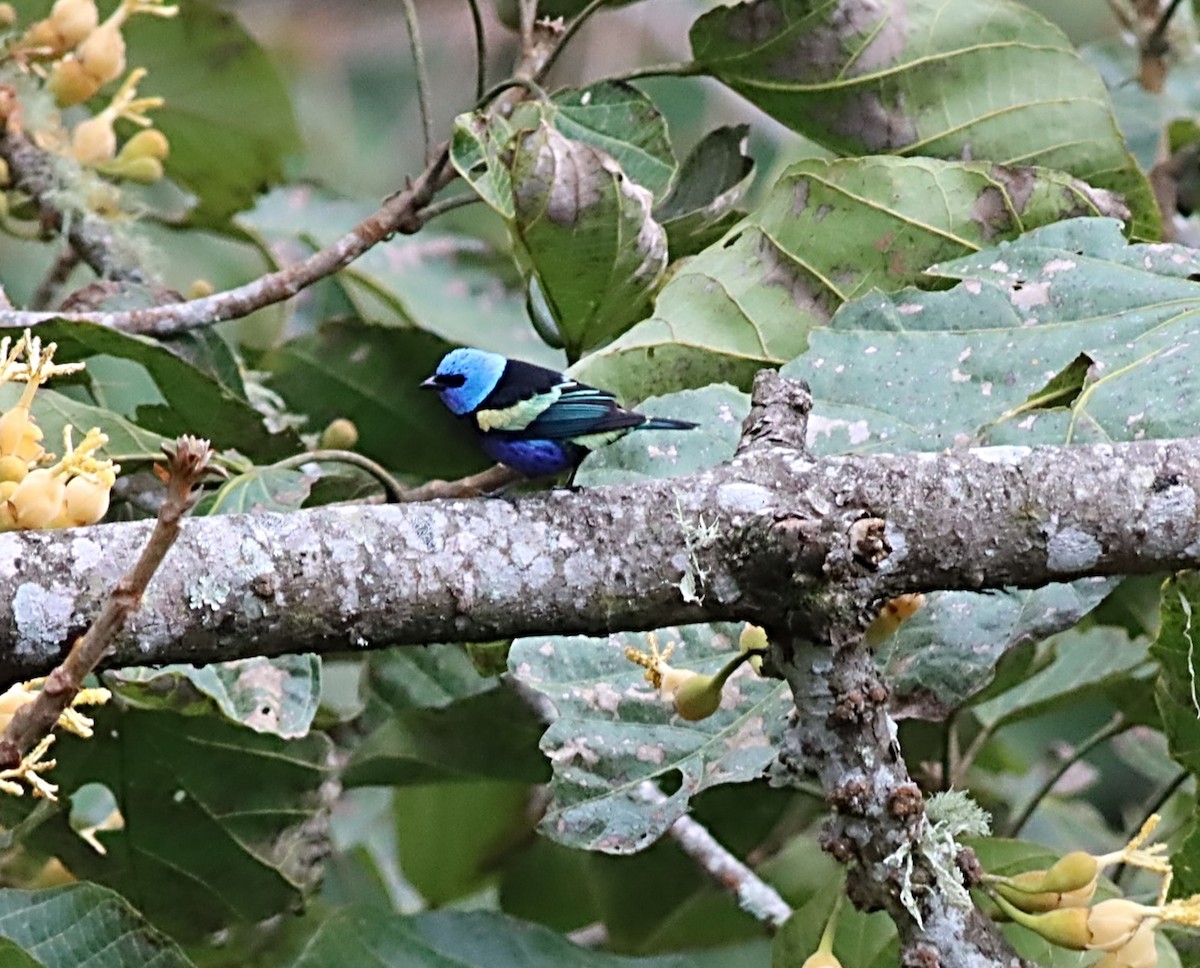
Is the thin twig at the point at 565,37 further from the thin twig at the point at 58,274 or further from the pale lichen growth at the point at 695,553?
the pale lichen growth at the point at 695,553

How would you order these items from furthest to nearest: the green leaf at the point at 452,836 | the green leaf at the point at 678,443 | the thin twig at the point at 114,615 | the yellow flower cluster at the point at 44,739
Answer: the green leaf at the point at 452,836, the green leaf at the point at 678,443, the yellow flower cluster at the point at 44,739, the thin twig at the point at 114,615

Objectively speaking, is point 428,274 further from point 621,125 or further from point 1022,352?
point 1022,352

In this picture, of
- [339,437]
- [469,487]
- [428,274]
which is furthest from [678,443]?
[428,274]

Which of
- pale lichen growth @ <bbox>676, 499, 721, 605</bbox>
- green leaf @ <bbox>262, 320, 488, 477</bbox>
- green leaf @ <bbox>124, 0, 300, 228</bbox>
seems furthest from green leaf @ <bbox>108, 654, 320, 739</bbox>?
green leaf @ <bbox>124, 0, 300, 228</bbox>

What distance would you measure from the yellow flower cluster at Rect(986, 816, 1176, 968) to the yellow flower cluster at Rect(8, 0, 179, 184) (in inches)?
72.2

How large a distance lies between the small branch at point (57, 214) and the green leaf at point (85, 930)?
3.63 ft

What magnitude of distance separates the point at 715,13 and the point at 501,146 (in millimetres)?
483

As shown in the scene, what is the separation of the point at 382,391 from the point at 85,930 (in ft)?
3.51

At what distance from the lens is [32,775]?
3.75ft

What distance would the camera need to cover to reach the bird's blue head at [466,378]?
2.07 m

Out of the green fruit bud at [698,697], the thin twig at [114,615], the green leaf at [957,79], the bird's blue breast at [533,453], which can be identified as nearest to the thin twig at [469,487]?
the bird's blue breast at [533,453]

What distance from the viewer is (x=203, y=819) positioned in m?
2.24

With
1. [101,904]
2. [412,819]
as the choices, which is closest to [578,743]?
[101,904]

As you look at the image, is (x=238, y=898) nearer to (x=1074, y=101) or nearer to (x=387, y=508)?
(x=387, y=508)
